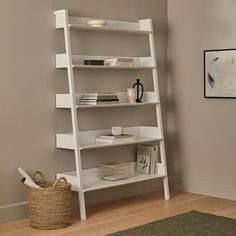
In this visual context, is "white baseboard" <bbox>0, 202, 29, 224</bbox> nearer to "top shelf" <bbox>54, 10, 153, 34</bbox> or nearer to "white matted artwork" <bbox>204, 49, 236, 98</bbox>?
"top shelf" <bbox>54, 10, 153, 34</bbox>

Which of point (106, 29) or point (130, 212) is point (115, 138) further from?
point (106, 29)

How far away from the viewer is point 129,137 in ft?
16.3

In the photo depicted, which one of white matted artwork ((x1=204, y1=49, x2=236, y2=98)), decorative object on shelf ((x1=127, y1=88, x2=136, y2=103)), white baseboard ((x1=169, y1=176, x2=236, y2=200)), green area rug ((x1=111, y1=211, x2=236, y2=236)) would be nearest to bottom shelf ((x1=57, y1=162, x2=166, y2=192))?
white baseboard ((x1=169, y1=176, x2=236, y2=200))

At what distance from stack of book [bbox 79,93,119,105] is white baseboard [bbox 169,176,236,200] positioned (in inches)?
53.0

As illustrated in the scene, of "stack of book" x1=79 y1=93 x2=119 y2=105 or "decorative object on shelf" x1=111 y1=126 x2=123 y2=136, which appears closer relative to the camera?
"stack of book" x1=79 y1=93 x2=119 y2=105

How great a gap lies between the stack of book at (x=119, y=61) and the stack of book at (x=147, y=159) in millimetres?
872

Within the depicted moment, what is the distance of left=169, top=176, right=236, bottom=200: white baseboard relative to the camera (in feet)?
17.1

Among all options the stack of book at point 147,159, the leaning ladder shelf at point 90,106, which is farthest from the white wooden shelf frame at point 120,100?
the stack of book at point 147,159

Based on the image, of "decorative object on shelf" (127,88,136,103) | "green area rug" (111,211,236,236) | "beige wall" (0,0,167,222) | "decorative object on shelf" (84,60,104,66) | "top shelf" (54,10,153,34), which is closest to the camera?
"green area rug" (111,211,236,236)

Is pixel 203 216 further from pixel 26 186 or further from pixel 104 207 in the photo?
pixel 26 186

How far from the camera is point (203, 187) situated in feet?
17.9

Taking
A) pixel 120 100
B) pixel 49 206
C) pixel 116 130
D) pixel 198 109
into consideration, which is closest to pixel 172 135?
pixel 198 109

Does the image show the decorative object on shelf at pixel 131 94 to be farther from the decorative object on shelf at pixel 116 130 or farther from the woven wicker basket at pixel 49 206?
the woven wicker basket at pixel 49 206

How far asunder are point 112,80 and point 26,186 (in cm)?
136
